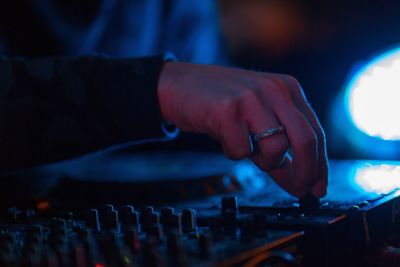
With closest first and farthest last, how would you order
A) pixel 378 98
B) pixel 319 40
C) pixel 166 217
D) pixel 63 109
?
pixel 166 217 → pixel 63 109 → pixel 378 98 → pixel 319 40

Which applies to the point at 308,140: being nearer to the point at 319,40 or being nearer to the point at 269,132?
the point at 269,132

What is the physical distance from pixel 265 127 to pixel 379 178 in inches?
10.0

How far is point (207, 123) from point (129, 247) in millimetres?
290

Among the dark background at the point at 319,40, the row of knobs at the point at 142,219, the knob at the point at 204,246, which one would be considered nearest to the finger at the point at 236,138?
the row of knobs at the point at 142,219

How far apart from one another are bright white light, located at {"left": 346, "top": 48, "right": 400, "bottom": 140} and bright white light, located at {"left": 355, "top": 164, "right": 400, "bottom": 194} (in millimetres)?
600

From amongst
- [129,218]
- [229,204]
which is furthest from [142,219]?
[229,204]

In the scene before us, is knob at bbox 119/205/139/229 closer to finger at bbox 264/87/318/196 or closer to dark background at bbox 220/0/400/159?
finger at bbox 264/87/318/196

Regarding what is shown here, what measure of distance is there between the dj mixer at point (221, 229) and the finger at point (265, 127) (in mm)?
60

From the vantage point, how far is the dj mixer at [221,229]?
17.1 inches

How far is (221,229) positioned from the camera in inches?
20.8

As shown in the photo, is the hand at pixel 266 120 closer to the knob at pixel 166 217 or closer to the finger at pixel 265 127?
the finger at pixel 265 127

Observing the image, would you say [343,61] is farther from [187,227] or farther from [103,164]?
[187,227]

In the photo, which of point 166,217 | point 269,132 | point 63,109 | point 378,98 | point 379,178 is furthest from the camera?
point 378,98

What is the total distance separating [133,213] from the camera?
582 mm
